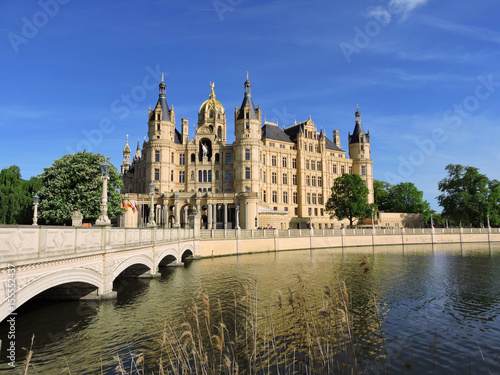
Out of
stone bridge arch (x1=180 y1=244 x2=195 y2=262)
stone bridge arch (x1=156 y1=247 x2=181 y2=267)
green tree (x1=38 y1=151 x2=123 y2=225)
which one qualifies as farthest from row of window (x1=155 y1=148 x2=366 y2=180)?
stone bridge arch (x1=156 y1=247 x2=181 y2=267)

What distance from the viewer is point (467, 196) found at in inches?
2665

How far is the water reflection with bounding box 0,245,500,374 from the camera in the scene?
389 inches

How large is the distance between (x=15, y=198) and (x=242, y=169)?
37.2 meters

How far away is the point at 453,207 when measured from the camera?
69875 mm

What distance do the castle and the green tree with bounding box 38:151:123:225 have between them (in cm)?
2017

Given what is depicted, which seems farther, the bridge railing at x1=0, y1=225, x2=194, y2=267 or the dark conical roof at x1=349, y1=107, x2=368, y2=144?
the dark conical roof at x1=349, y1=107, x2=368, y2=144

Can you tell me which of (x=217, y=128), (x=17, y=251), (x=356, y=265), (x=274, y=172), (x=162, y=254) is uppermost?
(x=217, y=128)

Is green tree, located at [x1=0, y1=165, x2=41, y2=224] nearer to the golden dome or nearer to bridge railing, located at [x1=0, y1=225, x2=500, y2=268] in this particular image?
bridge railing, located at [x1=0, y1=225, x2=500, y2=268]

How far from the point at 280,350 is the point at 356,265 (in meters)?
22.2

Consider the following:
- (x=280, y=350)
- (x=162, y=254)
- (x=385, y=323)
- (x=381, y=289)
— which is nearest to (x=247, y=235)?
(x=162, y=254)

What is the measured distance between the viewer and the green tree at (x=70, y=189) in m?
36.5

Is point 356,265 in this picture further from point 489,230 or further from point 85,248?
point 489,230

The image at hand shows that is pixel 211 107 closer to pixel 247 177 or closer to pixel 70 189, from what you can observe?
pixel 247 177

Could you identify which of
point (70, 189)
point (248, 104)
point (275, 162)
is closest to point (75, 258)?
point (70, 189)
